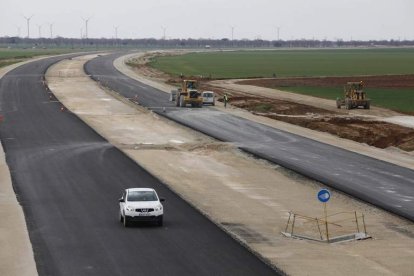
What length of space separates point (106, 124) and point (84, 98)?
29.6 meters

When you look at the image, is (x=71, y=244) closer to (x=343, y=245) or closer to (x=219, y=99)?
(x=343, y=245)

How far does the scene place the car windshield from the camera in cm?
3800

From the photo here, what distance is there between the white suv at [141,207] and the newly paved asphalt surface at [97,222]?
54cm

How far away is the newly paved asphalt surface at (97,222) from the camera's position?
31.6 metres

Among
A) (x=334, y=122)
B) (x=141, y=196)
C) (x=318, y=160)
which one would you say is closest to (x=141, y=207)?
(x=141, y=196)

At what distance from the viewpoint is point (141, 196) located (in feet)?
125

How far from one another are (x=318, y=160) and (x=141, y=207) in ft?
84.5

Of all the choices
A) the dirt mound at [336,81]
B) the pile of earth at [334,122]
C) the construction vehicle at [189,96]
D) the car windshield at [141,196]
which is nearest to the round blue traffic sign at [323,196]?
the car windshield at [141,196]

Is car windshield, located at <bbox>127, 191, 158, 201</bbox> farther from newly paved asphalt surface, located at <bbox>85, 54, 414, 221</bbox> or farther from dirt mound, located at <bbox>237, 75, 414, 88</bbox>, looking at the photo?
dirt mound, located at <bbox>237, 75, 414, 88</bbox>

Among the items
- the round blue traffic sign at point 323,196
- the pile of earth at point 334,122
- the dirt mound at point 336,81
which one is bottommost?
the dirt mound at point 336,81

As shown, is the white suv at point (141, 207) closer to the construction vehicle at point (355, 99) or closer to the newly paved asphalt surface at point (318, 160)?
the newly paved asphalt surface at point (318, 160)

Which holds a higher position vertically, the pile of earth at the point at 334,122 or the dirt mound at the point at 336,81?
the pile of earth at the point at 334,122

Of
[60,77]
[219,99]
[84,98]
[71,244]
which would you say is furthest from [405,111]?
[60,77]

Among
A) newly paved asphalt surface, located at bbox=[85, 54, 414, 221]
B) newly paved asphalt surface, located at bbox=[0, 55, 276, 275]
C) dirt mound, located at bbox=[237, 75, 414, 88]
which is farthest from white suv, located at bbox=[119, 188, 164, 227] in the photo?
dirt mound, located at bbox=[237, 75, 414, 88]
